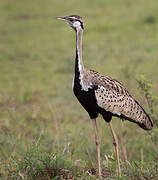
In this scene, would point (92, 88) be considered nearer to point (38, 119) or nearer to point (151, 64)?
point (38, 119)

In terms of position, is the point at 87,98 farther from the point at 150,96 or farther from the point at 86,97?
the point at 150,96

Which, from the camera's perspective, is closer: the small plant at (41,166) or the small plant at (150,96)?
the small plant at (41,166)

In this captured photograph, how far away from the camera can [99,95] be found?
12.1 feet

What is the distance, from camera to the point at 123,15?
11.1m

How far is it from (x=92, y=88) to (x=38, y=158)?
654 mm

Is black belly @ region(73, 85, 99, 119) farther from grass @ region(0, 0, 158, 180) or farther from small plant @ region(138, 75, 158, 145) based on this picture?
small plant @ region(138, 75, 158, 145)

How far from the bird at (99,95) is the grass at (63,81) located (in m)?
0.25

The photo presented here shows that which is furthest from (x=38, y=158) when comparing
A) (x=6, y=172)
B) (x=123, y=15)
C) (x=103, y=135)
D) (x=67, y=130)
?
(x=123, y=15)

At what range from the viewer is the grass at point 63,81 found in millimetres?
3693

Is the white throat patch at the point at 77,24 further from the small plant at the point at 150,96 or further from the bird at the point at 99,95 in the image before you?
the small plant at the point at 150,96

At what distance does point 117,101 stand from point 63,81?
147 inches

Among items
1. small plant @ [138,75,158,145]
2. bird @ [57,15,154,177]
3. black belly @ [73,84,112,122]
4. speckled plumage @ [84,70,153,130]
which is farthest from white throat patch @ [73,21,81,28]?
small plant @ [138,75,158,145]

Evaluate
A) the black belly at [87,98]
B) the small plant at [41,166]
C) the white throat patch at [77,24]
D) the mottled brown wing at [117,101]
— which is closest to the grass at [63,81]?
the small plant at [41,166]

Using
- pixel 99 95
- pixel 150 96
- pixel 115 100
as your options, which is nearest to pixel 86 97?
pixel 99 95
